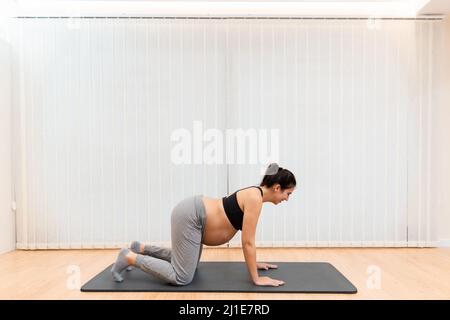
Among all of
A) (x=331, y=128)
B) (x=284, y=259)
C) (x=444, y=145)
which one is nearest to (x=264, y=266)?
(x=284, y=259)

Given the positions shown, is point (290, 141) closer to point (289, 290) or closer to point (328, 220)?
point (328, 220)

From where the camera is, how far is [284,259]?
3.79m

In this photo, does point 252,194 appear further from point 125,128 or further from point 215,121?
point 125,128

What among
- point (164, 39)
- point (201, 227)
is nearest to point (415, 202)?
point (201, 227)

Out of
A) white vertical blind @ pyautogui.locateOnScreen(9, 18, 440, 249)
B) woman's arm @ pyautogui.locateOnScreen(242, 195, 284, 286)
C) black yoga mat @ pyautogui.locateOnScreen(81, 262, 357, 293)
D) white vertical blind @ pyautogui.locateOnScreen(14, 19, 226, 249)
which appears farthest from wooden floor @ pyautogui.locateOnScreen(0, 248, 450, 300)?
white vertical blind @ pyautogui.locateOnScreen(14, 19, 226, 249)

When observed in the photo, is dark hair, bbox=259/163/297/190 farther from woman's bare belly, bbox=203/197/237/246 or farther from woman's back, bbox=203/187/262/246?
woman's bare belly, bbox=203/197/237/246

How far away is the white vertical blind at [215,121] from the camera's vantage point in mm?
4355

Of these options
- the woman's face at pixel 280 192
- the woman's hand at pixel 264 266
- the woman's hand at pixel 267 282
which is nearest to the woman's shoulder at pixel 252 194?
the woman's face at pixel 280 192

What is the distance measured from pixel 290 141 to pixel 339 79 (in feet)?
2.57

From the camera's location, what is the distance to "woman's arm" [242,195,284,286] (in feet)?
9.15

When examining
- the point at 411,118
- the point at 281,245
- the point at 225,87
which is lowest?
the point at 281,245

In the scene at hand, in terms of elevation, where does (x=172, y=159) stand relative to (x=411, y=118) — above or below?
below

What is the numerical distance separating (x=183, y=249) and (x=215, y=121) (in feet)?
5.81

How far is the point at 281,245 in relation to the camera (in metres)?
4.37
